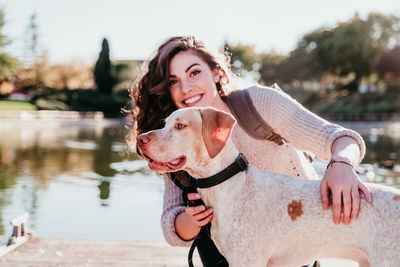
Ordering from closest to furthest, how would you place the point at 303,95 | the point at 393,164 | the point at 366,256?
the point at 366,256 < the point at 393,164 < the point at 303,95

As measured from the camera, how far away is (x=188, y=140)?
6.04 feet

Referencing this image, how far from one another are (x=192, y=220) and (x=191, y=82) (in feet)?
2.86

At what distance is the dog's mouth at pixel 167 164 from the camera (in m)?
1.78

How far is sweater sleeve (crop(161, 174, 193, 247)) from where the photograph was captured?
2.38 meters

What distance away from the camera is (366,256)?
5.69 feet

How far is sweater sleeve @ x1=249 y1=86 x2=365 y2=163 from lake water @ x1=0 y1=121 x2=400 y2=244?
374 centimetres

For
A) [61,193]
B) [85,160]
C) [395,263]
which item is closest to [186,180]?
[395,263]

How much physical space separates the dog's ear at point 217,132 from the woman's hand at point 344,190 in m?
0.48

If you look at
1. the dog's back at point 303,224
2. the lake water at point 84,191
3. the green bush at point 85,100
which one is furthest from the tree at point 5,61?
the dog's back at point 303,224

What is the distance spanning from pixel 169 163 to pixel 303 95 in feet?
175

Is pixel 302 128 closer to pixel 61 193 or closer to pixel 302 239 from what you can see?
pixel 302 239

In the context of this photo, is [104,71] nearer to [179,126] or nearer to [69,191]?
[69,191]

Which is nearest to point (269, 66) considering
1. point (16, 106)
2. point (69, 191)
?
point (16, 106)

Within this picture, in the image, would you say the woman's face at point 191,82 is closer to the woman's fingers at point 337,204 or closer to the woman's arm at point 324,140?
the woman's arm at point 324,140
